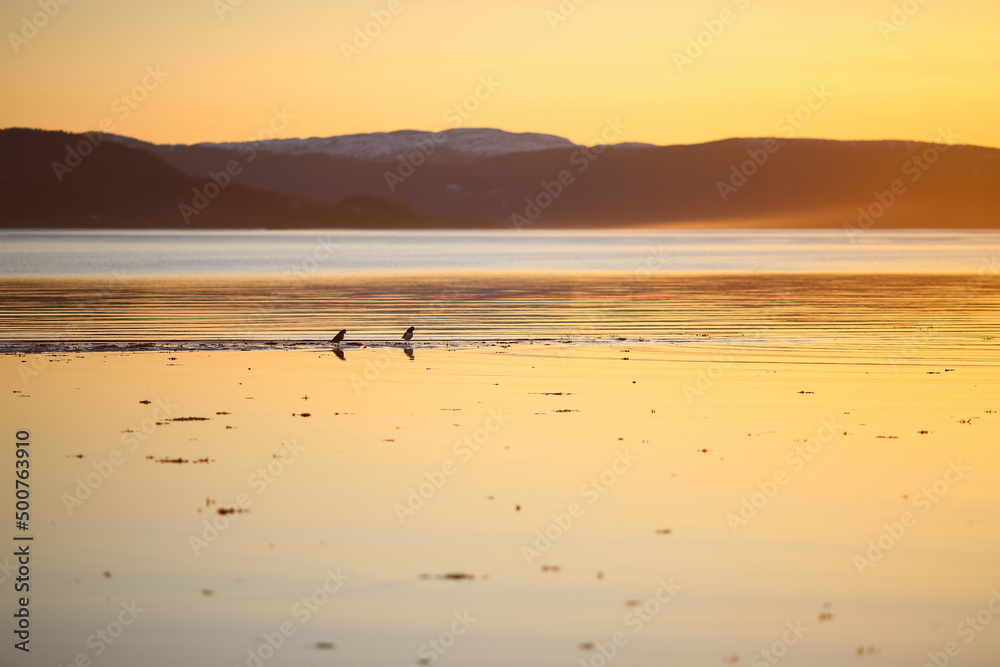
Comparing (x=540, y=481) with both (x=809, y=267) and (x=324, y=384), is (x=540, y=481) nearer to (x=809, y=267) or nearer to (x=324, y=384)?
(x=324, y=384)

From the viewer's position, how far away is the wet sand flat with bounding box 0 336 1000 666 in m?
9.48

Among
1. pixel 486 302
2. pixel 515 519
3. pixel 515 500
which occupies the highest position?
pixel 486 302

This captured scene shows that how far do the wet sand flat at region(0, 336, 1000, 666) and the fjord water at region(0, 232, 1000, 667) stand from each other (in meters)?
0.04

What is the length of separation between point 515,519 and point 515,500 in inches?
32.8

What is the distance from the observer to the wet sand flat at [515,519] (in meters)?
9.48

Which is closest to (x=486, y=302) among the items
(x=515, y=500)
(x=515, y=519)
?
(x=515, y=500)

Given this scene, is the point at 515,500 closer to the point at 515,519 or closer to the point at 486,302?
the point at 515,519

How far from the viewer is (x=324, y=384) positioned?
22.7 m

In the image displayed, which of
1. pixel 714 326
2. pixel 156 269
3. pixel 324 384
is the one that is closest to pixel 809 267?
pixel 156 269

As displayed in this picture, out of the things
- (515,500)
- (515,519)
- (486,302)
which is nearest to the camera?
(515,519)

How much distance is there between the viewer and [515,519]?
12.6 metres

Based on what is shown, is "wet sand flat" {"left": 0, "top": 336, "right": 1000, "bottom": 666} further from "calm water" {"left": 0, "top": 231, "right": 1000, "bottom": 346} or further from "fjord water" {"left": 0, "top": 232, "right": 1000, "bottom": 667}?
"calm water" {"left": 0, "top": 231, "right": 1000, "bottom": 346}

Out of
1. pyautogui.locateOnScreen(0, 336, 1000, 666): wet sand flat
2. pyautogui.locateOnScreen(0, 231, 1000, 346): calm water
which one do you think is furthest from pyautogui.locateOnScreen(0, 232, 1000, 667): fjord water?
pyautogui.locateOnScreen(0, 231, 1000, 346): calm water

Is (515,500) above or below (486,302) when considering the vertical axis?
below
